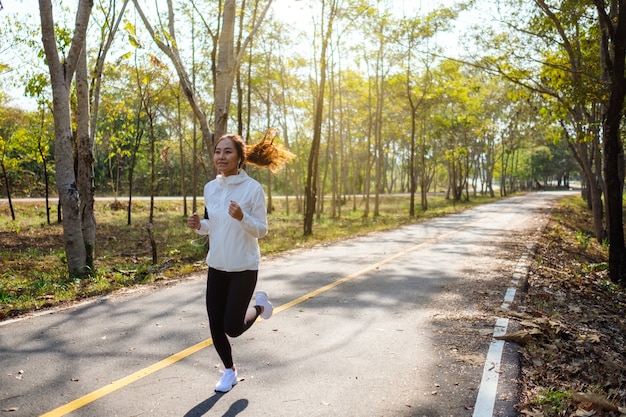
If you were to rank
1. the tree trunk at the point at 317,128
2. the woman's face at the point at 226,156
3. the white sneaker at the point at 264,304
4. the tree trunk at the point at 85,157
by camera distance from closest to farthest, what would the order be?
the woman's face at the point at 226,156 < the white sneaker at the point at 264,304 < the tree trunk at the point at 85,157 < the tree trunk at the point at 317,128

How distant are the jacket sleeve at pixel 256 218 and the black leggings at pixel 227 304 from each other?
366 mm

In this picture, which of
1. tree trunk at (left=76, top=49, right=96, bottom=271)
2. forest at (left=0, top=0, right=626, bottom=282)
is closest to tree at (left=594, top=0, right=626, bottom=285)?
forest at (left=0, top=0, right=626, bottom=282)

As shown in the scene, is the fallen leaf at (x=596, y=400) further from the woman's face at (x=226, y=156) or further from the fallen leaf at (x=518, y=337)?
the woman's face at (x=226, y=156)

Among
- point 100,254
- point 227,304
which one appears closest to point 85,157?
point 100,254

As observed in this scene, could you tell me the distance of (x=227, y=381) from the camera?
439 centimetres

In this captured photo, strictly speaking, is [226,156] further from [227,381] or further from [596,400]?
[596,400]

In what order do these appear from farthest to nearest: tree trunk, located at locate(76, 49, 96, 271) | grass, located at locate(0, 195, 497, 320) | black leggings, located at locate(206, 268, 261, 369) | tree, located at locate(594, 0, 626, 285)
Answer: tree trunk, located at locate(76, 49, 96, 271)
tree, located at locate(594, 0, 626, 285)
grass, located at locate(0, 195, 497, 320)
black leggings, located at locate(206, 268, 261, 369)

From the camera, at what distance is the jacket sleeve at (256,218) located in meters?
4.18

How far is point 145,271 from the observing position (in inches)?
407

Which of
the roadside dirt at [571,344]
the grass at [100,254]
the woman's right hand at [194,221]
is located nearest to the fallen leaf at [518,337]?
the roadside dirt at [571,344]

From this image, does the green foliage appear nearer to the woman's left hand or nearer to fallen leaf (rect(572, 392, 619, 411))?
fallen leaf (rect(572, 392, 619, 411))

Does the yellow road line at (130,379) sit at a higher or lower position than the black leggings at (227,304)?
lower

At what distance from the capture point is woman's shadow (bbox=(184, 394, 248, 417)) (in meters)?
3.93

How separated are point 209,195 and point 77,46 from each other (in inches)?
236
